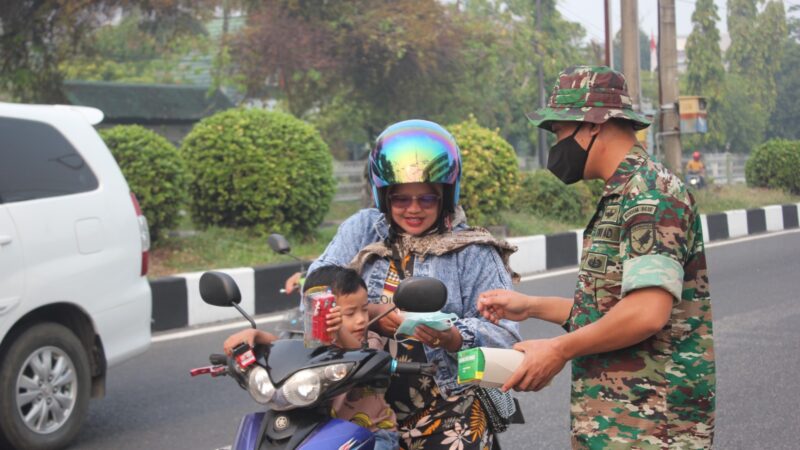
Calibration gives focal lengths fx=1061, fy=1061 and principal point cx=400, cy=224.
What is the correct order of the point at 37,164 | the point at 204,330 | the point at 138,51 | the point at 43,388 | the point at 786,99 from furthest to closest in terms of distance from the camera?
the point at 786,99
the point at 138,51
the point at 204,330
the point at 37,164
the point at 43,388

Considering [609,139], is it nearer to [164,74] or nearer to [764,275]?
[764,275]

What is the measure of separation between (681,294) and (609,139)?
43cm

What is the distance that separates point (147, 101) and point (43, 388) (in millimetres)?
25020

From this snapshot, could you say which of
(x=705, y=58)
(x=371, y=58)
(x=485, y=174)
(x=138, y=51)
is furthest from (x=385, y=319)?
(x=705, y=58)

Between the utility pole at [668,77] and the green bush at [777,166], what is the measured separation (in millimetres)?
5754

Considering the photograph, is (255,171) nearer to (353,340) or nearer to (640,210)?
(353,340)

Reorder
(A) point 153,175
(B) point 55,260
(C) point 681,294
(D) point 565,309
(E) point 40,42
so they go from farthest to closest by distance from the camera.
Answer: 1. (E) point 40,42
2. (A) point 153,175
3. (B) point 55,260
4. (D) point 565,309
5. (C) point 681,294

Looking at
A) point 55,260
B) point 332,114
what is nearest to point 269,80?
point 332,114

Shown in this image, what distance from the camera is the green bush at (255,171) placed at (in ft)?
40.4

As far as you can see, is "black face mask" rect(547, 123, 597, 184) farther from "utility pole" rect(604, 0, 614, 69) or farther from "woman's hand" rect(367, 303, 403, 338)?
"utility pole" rect(604, 0, 614, 69)

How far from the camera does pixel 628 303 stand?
2.39 m

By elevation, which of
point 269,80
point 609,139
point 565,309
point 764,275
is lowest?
point 764,275

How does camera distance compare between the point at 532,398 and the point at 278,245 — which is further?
the point at 532,398

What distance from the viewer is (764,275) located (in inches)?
480
